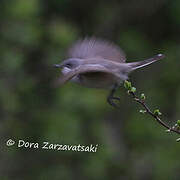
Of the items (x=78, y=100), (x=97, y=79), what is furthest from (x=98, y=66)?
(x=78, y=100)

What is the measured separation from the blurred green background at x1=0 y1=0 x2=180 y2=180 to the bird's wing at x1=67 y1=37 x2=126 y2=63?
2.37m

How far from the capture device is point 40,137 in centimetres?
616

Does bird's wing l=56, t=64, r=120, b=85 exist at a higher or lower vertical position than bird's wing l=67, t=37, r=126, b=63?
lower

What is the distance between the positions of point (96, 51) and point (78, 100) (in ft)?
9.70

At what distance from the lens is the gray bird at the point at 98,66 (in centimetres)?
274

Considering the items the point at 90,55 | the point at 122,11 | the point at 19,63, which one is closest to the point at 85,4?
the point at 122,11

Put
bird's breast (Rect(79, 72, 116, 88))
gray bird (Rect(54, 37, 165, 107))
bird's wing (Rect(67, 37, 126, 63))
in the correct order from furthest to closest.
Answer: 1. bird's wing (Rect(67, 37, 126, 63))
2. bird's breast (Rect(79, 72, 116, 88))
3. gray bird (Rect(54, 37, 165, 107))

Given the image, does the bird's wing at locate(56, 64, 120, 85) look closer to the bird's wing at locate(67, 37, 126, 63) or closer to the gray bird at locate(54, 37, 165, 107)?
the gray bird at locate(54, 37, 165, 107)

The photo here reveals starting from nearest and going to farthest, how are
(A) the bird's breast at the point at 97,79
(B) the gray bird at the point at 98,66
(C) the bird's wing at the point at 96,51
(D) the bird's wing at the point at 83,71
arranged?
(D) the bird's wing at the point at 83,71 < (B) the gray bird at the point at 98,66 < (A) the bird's breast at the point at 97,79 < (C) the bird's wing at the point at 96,51

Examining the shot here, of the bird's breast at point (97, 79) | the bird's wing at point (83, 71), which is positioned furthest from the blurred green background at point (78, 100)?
the bird's wing at point (83, 71)

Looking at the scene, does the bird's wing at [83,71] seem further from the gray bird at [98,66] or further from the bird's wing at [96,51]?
the bird's wing at [96,51]

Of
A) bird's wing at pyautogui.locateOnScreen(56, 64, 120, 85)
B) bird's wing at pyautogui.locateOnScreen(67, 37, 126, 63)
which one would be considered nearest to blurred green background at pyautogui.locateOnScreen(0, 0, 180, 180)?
bird's wing at pyautogui.locateOnScreen(67, 37, 126, 63)

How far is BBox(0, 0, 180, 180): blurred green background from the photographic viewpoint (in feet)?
19.9

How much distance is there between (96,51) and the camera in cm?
338
